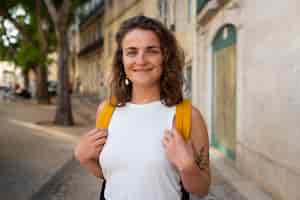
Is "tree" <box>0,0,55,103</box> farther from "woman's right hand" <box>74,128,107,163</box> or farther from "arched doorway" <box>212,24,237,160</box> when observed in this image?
"woman's right hand" <box>74,128,107,163</box>

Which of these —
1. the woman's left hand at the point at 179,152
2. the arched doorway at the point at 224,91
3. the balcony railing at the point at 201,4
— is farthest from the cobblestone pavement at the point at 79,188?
the balcony railing at the point at 201,4

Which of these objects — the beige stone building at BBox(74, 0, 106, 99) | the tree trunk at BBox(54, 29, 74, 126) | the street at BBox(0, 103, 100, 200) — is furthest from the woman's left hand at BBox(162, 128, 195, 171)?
the beige stone building at BBox(74, 0, 106, 99)

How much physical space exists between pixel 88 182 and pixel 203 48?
5.62m

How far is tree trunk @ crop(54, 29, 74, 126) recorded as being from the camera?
532 inches

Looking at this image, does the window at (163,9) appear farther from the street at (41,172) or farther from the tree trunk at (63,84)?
the street at (41,172)

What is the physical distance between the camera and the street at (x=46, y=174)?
5.45 m

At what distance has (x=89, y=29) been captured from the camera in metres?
40.5

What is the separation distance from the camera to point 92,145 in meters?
1.56

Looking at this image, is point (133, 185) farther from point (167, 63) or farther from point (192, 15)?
point (192, 15)

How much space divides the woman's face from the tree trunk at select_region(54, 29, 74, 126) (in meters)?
12.3

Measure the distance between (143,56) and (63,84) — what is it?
1252 cm

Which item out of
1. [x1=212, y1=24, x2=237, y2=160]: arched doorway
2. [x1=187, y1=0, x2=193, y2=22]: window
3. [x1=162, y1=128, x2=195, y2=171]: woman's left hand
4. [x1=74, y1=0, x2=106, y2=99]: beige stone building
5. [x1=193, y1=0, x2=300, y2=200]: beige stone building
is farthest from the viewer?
[x1=74, y1=0, x2=106, y2=99]: beige stone building

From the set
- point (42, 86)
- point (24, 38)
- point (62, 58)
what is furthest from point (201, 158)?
point (42, 86)

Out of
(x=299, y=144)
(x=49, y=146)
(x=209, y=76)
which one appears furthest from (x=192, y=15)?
(x=299, y=144)
